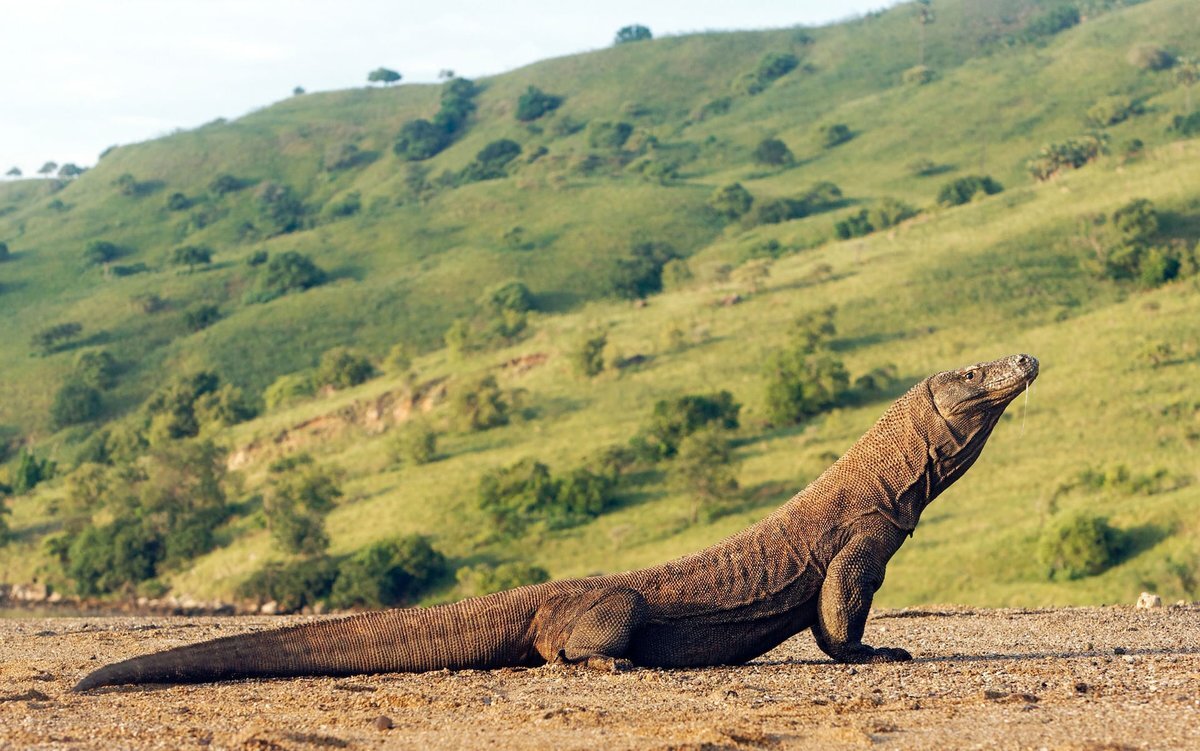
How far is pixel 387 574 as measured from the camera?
40.5 meters

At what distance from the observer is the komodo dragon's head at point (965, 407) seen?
10.5m

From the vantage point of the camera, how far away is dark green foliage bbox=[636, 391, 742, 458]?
162ft

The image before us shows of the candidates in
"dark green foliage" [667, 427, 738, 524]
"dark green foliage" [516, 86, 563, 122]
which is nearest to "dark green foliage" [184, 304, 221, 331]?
"dark green foliage" [667, 427, 738, 524]

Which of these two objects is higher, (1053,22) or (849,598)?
(1053,22)

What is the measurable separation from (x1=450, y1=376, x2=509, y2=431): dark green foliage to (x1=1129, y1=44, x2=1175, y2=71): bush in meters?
85.1

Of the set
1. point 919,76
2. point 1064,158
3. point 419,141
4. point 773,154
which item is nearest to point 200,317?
point 773,154

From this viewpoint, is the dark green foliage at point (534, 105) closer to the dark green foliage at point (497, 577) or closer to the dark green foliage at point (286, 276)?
the dark green foliage at point (286, 276)

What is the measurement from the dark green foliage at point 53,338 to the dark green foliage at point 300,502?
3842cm

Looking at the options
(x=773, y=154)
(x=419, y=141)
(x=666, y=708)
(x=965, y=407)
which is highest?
(x=419, y=141)

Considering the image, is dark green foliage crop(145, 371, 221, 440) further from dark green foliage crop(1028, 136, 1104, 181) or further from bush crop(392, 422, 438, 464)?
dark green foliage crop(1028, 136, 1104, 181)

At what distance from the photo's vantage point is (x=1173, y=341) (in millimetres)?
49875

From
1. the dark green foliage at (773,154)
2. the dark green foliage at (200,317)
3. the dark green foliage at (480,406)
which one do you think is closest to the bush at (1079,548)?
the dark green foliage at (480,406)

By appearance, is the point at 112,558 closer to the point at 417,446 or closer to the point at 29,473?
the point at 417,446

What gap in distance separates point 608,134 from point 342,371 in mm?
74978
